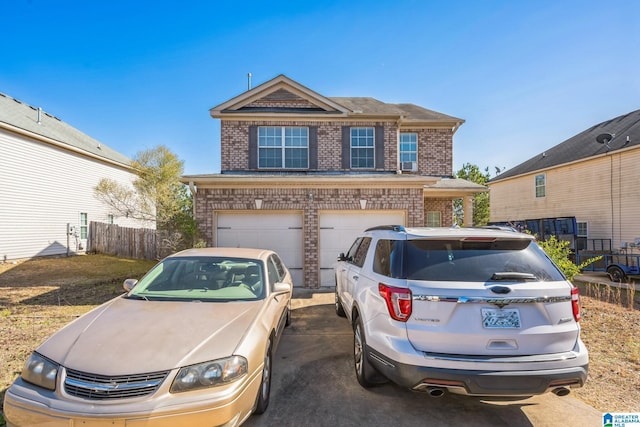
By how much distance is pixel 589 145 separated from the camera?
16.5 meters

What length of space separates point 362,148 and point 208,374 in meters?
9.75

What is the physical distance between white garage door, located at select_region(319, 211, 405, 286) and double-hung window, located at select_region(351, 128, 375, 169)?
260cm

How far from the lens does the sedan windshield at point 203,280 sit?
3537 millimetres

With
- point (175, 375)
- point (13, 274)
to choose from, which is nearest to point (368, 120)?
point (175, 375)

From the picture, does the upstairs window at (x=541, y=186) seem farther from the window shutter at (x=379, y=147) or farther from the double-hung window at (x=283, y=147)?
the double-hung window at (x=283, y=147)

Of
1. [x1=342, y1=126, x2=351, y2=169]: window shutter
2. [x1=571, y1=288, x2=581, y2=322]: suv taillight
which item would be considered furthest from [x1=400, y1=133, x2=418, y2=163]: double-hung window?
[x1=571, y1=288, x2=581, y2=322]: suv taillight

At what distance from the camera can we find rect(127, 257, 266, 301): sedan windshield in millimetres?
3537

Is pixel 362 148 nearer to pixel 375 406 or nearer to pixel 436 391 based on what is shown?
pixel 375 406

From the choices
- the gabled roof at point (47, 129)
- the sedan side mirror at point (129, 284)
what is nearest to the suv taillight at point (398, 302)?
the sedan side mirror at point (129, 284)

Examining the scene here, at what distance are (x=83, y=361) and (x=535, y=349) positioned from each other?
3.68 meters

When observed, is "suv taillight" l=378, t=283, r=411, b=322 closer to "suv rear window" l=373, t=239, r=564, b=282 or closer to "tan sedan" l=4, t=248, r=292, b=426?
"suv rear window" l=373, t=239, r=564, b=282

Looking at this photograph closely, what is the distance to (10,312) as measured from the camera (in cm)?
634

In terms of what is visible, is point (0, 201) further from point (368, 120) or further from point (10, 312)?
point (368, 120)

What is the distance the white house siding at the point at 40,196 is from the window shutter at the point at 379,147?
15561 mm
